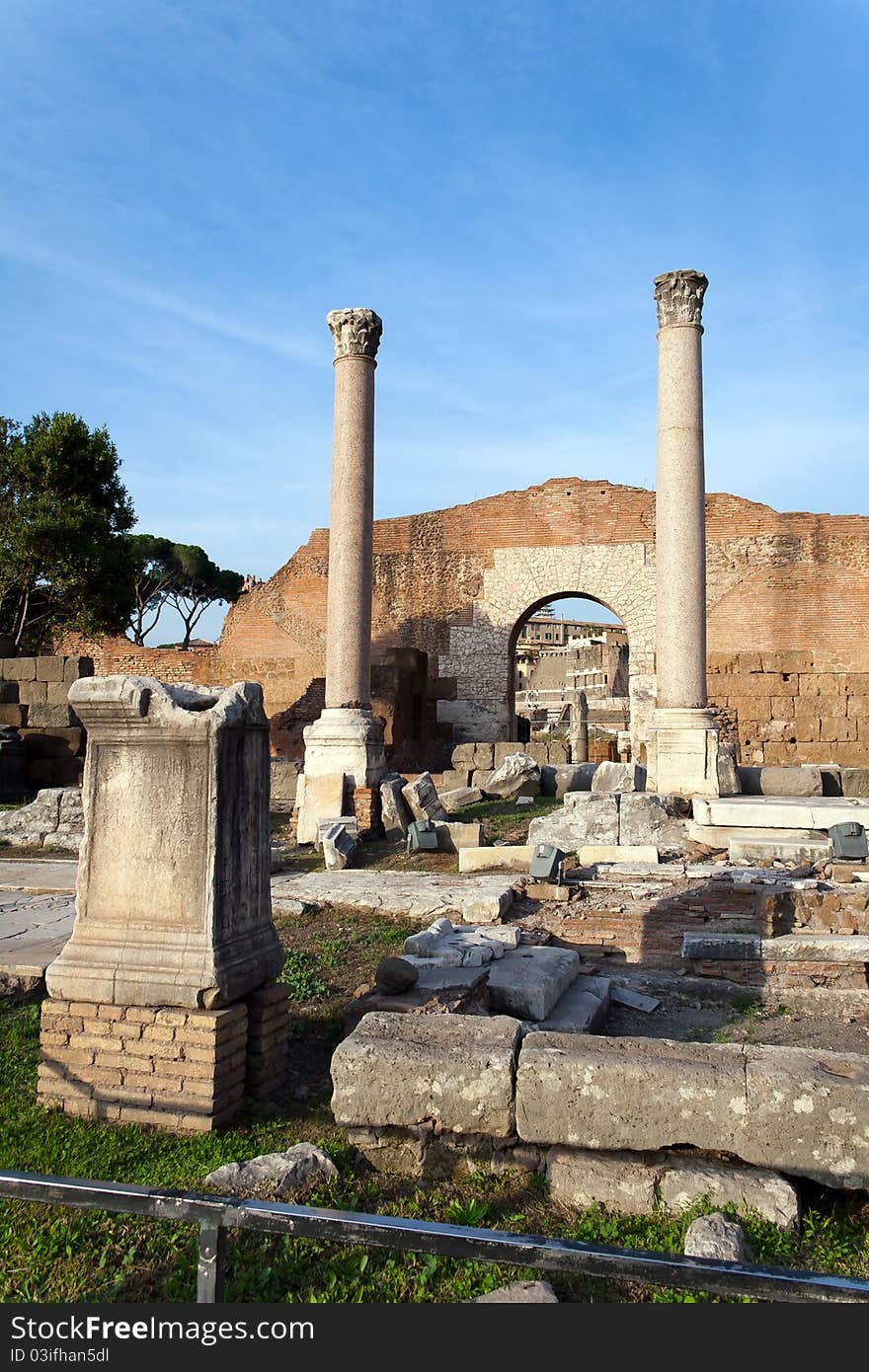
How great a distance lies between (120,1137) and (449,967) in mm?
1914

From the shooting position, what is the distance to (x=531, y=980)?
474 cm

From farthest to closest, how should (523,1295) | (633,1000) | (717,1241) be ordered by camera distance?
(633,1000) → (717,1241) → (523,1295)

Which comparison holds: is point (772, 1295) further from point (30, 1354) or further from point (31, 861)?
point (31, 861)

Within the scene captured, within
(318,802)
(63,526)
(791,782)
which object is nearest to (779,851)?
(791,782)

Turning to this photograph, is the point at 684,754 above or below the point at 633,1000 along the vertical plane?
above

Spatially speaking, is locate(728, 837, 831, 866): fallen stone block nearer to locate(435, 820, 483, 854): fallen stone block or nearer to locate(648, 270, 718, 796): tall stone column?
locate(435, 820, 483, 854): fallen stone block

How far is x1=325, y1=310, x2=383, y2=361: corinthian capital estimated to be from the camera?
39.5 feet

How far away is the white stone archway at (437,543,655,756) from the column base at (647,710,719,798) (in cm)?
792

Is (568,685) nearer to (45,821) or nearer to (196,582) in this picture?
(196,582)

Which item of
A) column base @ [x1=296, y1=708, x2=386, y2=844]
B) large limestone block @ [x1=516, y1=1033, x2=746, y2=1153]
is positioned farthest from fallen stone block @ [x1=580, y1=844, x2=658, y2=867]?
large limestone block @ [x1=516, y1=1033, x2=746, y2=1153]

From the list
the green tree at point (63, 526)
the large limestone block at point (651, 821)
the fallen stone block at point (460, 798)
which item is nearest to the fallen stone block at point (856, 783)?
the large limestone block at point (651, 821)

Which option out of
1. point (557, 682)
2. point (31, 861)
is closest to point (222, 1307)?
point (31, 861)

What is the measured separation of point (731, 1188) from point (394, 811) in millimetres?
7987

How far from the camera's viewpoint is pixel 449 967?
16.1 ft
